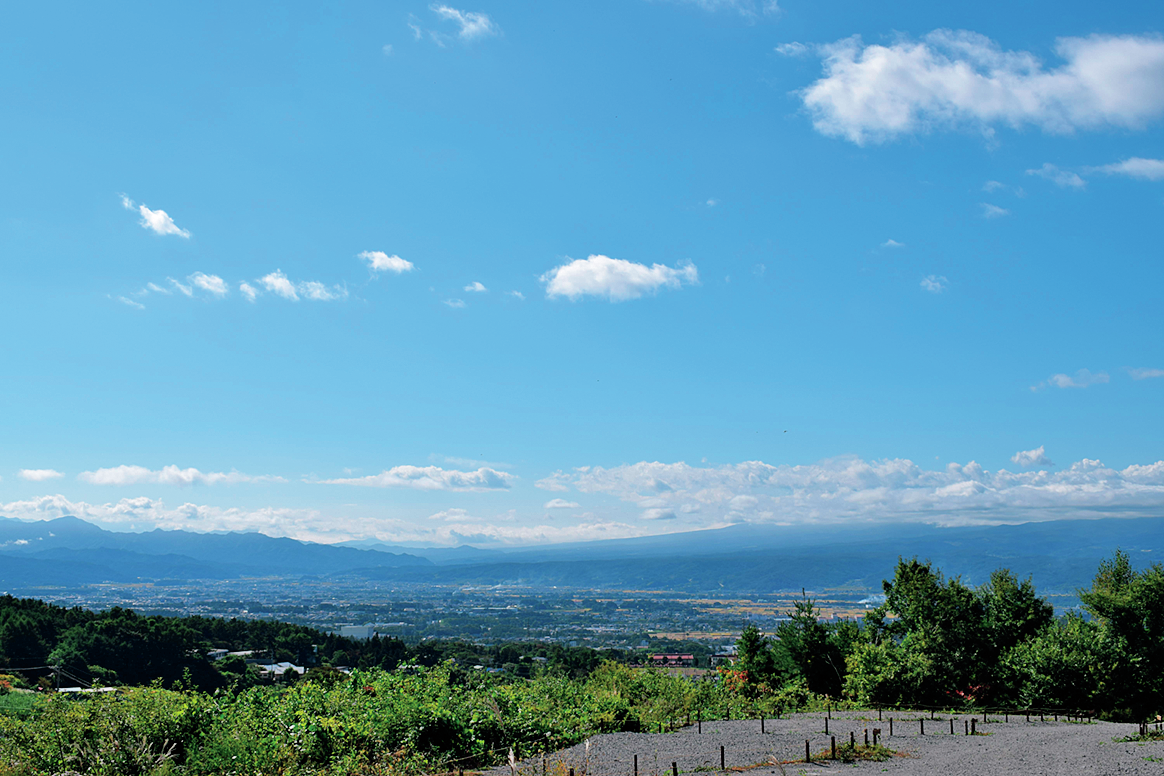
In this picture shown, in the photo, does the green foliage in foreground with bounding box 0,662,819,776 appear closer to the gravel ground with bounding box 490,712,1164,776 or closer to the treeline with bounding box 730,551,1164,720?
the gravel ground with bounding box 490,712,1164,776

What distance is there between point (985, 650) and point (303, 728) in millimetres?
29058

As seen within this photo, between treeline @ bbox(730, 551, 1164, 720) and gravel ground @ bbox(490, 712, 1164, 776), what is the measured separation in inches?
162

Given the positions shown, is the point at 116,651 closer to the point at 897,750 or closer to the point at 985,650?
the point at 897,750

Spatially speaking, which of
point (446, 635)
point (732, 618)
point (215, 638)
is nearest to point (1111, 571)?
point (215, 638)

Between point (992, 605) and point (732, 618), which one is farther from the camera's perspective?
point (732, 618)

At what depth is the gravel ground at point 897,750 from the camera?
1529 centimetres

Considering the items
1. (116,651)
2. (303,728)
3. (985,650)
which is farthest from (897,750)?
(116,651)

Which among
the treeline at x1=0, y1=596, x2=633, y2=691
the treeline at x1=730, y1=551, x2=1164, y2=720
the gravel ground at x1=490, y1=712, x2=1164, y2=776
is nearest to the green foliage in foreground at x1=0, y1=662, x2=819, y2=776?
the gravel ground at x1=490, y1=712, x2=1164, y2=776

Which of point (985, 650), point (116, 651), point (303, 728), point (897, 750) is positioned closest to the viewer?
point (303, 728)

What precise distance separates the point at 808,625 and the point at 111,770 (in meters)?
29.7

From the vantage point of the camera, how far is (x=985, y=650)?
31.9 m

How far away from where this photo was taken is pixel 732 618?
649ft

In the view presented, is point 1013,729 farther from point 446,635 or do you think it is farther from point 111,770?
point 446,635

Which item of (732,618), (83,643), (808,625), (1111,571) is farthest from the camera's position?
(732,618)
